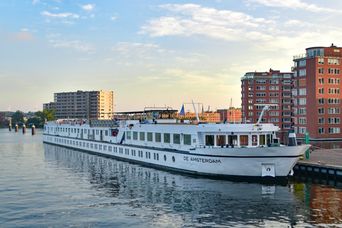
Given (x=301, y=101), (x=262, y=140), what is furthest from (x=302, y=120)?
(x=262, y=140)

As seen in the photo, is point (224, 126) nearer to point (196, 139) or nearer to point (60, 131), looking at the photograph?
point (196, 139)

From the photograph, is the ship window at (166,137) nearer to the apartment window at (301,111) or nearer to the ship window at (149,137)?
the ship window at (149,137)

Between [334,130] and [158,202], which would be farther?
[334,130]

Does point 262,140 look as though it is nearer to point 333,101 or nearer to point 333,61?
point 333,101

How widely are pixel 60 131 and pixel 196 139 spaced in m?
77.4

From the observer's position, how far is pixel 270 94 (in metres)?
147

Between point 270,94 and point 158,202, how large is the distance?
116m

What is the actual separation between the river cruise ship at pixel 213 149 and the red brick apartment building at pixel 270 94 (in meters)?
81.3

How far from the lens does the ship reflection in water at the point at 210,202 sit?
103 ft

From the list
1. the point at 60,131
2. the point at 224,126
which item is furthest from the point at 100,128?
the point at 224,126

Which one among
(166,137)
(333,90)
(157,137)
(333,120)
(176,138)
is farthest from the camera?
(333,90)

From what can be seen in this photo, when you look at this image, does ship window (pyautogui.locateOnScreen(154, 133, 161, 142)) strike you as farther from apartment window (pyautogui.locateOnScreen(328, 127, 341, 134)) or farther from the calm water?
apartment window (pyautogui.locateOnScreen(328, 127, 341, 134))

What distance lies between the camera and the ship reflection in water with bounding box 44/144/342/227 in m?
31.5

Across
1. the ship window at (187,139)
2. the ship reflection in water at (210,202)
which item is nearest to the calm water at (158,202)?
the ship reflection in water at (210,202)
